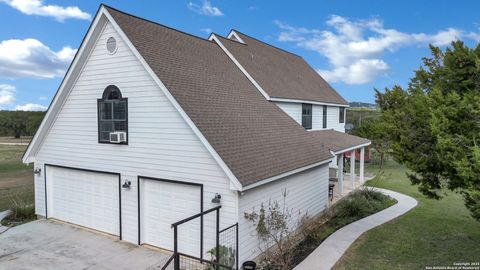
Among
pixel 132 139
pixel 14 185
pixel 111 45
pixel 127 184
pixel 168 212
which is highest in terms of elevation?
pixel 111 45

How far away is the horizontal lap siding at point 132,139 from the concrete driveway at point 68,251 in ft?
2.55

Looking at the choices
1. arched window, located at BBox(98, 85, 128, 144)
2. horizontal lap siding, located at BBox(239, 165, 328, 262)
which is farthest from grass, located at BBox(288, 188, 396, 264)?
arched window, located at BBox(98, 85, 128, 144)

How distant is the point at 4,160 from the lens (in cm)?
3406

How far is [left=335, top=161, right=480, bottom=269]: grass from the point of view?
27.3 feet

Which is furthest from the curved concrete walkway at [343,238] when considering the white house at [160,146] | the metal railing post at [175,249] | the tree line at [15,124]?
the tree line at [15,124]

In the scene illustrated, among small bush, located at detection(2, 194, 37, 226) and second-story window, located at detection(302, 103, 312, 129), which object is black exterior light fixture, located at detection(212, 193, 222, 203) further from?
second-story window, located at detection(302, 103, 312, 129)

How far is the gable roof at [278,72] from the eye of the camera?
15859 mm

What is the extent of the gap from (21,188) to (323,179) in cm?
1766

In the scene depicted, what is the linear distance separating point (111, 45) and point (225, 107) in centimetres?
412

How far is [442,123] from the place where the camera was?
7.15m

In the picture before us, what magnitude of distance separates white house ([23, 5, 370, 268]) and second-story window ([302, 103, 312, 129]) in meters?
3.08

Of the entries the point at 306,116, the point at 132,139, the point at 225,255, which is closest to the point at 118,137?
the point at 132,139

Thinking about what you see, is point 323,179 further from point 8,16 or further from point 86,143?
point 8,16

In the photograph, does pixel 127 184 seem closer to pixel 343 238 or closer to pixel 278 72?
pixel 343 238
